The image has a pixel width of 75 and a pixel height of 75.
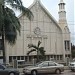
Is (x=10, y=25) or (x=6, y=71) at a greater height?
(x=10, y=25)

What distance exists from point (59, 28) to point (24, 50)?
1068 cm

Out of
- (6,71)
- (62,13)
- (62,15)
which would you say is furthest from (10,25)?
(62,13)

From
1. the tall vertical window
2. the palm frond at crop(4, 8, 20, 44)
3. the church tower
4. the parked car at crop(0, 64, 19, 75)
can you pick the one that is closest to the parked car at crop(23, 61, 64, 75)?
the parked car at crop(0, 64, 19, 75)

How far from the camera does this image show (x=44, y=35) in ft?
215

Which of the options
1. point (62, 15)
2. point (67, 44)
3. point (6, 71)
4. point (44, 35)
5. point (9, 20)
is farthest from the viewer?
point (67, 44)

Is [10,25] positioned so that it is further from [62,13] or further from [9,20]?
[62,13]

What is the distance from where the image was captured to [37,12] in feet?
214

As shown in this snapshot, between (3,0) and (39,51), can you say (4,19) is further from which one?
(39,51)

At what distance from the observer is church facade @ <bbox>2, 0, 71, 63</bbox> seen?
62.8 meters

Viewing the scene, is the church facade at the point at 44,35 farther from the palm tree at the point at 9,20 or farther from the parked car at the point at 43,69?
the parked car at the point at 43,69

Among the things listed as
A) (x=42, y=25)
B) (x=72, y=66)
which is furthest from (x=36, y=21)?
(x=72, y=66)

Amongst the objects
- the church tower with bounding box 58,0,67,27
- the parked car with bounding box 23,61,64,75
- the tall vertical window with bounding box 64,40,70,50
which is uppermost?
the church tower with bounding box 58,0,67,27

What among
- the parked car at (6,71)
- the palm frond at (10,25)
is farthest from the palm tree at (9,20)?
the parked car at (6,71)

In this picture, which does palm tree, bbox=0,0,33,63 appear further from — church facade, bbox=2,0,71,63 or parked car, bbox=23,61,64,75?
church facade, bbox=2,0,71,63
